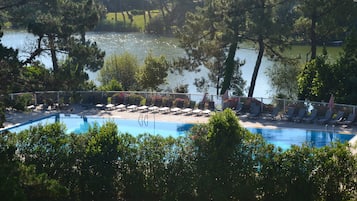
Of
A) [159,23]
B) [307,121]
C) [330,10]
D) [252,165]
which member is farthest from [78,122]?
[159,23]

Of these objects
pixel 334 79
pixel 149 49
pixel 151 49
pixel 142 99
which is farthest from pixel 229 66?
pixel 149 49

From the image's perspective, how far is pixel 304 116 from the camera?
24.7 m

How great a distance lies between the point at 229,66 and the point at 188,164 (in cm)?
1761

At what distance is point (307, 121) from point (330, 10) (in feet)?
28.9

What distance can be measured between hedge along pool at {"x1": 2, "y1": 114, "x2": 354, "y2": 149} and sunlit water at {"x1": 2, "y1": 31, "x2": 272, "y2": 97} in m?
11.3

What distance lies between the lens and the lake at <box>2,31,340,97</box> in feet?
130

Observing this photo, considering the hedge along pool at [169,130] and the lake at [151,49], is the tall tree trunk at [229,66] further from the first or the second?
the hedge along pool at [169,130]

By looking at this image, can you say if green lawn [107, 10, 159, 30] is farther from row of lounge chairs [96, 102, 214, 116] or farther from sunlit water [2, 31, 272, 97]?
row of lounge chairs [96, 102, 214, 116]

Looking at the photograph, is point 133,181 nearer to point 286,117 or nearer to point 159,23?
point 286,117

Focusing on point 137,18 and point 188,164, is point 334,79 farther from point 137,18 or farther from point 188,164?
point 137,18

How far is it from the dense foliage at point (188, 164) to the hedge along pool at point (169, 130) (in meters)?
6.56

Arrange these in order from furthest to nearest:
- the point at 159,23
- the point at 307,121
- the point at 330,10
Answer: the point at 159,23 → the point at 330,10 → the point at 307,121

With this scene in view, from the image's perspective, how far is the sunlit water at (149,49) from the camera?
129ft

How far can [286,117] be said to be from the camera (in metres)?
25.0
